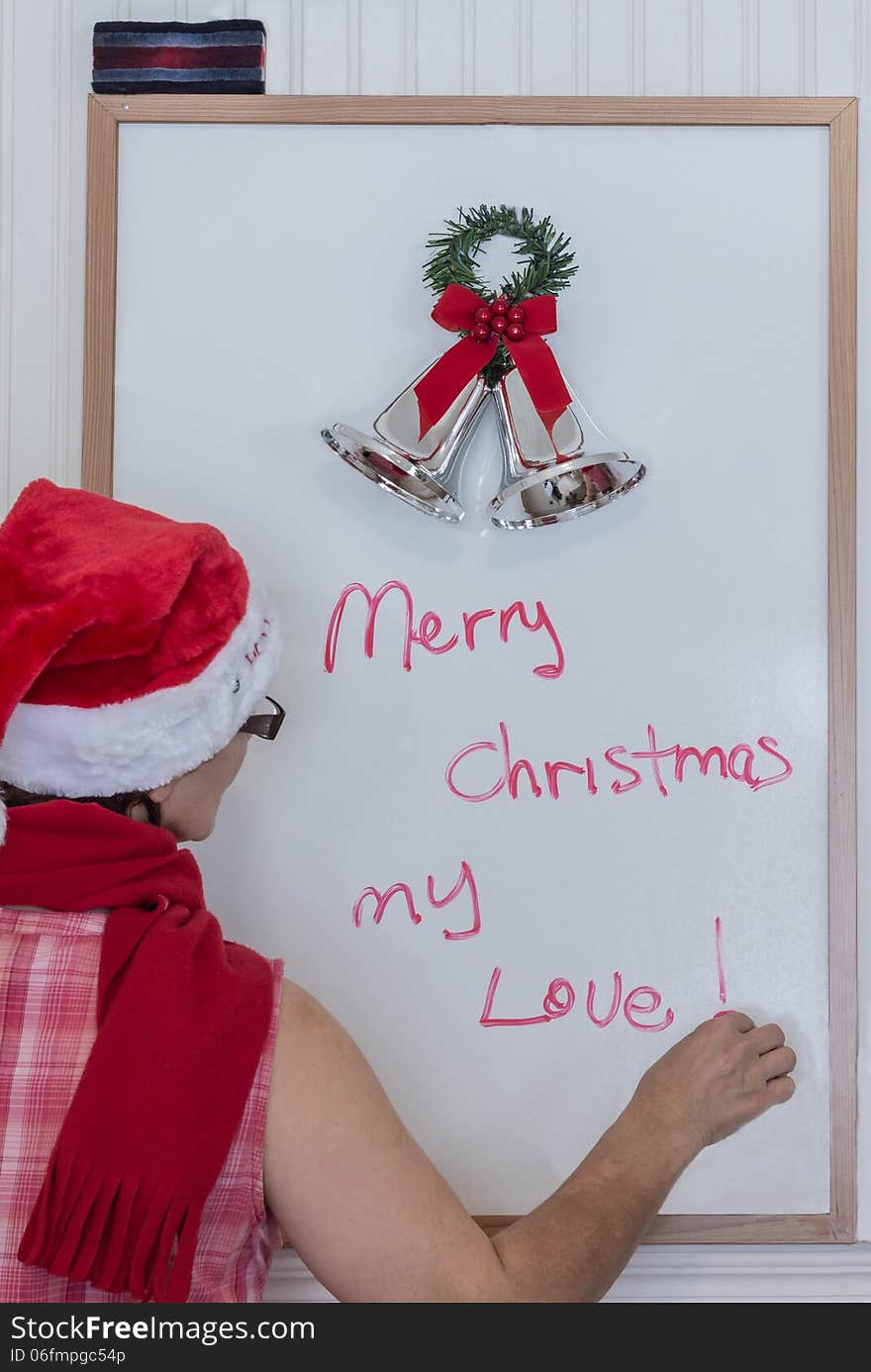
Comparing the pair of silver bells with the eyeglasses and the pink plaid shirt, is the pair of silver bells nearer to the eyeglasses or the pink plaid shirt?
the eyeglasses

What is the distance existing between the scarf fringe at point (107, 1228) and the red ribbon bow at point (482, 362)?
0.69 metres

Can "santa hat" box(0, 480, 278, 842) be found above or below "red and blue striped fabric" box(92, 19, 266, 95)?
below

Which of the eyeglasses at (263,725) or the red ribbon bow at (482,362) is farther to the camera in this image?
the red ribbon bow at (482,362)

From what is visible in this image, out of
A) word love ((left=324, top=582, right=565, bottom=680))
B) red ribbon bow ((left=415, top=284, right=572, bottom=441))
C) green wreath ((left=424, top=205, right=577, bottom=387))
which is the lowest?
word love ((left=324, top=582, right=565, bottom=680))

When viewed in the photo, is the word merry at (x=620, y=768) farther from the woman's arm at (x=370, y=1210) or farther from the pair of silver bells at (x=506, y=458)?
the woman's arm at (x=370, y=1210)

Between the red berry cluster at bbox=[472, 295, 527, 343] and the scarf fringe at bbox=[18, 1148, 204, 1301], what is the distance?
782 millimetres

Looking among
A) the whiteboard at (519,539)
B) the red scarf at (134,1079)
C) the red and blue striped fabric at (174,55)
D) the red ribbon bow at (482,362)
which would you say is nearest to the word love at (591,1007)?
the whiteboard at (519,539)

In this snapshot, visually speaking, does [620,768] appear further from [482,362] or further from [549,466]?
[482,362]

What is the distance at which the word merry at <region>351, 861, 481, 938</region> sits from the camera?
1.12m

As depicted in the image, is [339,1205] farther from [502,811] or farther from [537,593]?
[537,593]

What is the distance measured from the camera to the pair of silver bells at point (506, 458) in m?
1.08

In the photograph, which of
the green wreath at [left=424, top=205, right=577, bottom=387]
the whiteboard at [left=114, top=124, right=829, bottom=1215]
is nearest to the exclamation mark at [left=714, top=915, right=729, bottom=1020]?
the whiteboard at [left=114, top=124, right=829, bottom=1215]

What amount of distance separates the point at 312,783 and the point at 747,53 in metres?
0.87

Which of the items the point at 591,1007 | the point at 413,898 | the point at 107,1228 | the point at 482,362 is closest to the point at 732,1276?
the point at 591,1007
